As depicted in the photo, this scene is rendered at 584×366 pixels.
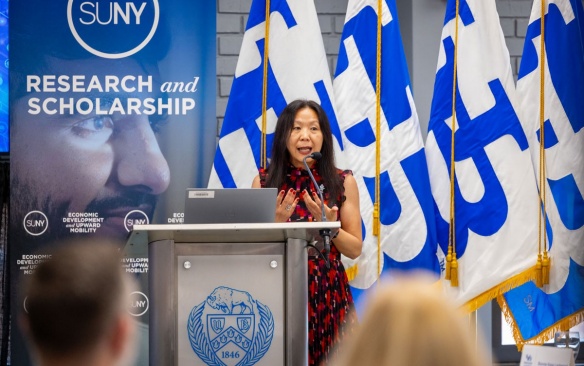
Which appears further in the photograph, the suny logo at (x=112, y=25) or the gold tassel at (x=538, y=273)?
the suny logo at (x=112, y=25)

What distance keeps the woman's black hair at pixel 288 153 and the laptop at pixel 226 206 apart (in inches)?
29.9

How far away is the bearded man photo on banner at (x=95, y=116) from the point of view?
157 inches

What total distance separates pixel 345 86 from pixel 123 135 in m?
1.04

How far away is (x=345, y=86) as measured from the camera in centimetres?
410

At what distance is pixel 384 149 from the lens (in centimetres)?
402

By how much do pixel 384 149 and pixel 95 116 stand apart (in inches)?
51.9

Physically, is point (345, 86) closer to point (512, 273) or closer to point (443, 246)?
point (443, 246)

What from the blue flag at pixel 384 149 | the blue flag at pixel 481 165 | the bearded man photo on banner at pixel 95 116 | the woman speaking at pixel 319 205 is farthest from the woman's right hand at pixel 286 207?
the blue flag at pixel 481 165

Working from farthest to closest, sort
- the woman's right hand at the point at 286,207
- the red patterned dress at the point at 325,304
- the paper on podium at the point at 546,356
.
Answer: the paper on podium at the point at 546,356 → the red patterned dress at the point at 325,304 → the woman's right hand at the point at 286,207

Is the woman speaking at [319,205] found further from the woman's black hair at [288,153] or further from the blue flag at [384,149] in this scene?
the blue flag at [384,149]

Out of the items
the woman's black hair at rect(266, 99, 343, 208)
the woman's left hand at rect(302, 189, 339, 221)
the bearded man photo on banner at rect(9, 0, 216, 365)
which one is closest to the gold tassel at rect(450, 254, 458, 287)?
the woman's black hair at rect(266, 99, 343, 208)

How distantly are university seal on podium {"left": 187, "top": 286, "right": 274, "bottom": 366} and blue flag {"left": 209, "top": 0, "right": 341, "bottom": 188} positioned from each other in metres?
1.45

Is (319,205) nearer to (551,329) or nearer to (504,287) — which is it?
(504,287)

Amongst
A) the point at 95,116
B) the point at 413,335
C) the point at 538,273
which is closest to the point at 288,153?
the point at 95,116
